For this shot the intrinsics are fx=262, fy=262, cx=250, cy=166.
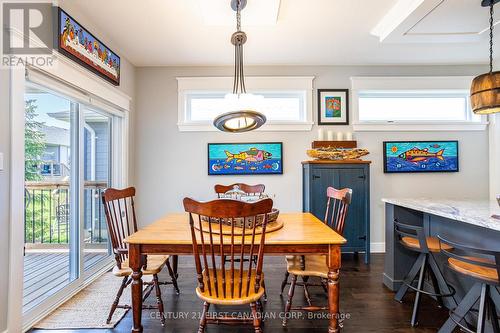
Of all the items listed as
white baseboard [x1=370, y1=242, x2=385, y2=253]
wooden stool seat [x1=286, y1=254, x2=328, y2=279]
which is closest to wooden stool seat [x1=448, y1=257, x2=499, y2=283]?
wooden stool seat [x1=286, y1=254, x2=328, y2=279]

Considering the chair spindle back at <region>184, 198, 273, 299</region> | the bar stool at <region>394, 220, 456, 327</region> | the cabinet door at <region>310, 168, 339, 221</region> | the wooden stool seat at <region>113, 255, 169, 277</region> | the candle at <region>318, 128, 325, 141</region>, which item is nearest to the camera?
the chair spindle back at <region>184, 198, 273, 299</region>

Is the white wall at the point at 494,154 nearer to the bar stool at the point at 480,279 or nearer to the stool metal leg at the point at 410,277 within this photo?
the stool metal leg at the point at 410,277

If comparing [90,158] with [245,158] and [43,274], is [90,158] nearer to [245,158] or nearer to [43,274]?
[43,274]

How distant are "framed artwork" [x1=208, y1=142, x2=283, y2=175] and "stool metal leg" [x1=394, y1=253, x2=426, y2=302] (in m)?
2.01

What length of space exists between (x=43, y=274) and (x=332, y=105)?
3.94 metres

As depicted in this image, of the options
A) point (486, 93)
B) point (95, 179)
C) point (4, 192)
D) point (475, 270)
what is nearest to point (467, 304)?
point (475, 270)

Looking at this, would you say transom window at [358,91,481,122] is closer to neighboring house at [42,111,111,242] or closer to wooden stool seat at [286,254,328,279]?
wooden stool seat at [286,254,328,279]

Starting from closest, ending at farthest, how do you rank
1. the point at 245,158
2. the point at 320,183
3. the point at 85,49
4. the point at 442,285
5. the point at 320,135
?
the point at 442,285 < the point at 85,49 < the point at 320,183 < the point at 320,135 < the point at 245,158

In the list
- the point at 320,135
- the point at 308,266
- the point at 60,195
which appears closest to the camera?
the point at 308,266

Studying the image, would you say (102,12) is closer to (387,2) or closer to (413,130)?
(387,2)

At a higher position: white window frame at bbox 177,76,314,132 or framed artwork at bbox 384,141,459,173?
white window frame at bbox 177,76,314,132

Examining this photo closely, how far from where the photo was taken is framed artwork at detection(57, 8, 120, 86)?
7.44 ft

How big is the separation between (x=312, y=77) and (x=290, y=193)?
68.6 inches

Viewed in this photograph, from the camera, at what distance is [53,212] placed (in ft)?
8.03
